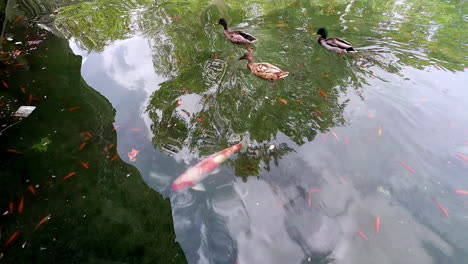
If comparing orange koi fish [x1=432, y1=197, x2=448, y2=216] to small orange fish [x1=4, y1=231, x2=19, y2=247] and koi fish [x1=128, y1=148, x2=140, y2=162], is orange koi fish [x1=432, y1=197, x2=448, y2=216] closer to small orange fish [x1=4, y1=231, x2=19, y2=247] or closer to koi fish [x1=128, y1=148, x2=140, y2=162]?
koi fish [x1=128, y1=148, x2=140, y2=162]

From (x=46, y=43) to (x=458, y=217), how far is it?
911cm

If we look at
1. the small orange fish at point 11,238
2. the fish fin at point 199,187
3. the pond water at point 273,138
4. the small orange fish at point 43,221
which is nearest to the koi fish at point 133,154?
the pond water at point 273,138

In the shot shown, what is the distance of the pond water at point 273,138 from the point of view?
3322 millimetres

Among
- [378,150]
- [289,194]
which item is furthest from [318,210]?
[378,150]

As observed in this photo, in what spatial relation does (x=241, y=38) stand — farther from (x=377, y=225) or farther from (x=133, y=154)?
(x=377, y=225)

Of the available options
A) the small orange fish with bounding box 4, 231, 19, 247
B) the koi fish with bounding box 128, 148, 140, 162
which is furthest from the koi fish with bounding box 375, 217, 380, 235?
the small orange fish with bounding box 4, 231, 19, 247

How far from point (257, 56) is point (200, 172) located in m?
3.93

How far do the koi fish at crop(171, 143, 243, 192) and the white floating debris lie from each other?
3103 mm

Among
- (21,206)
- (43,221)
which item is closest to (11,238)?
(43,221)

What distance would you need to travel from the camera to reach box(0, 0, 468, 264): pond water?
332 centimetres

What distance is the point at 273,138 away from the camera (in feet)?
15.1

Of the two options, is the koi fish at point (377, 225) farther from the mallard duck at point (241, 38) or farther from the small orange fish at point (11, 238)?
the mallard duck at point (241, 38)

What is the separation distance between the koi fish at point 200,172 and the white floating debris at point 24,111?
3103 millimetres

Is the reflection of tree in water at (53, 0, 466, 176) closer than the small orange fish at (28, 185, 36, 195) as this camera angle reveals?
No
